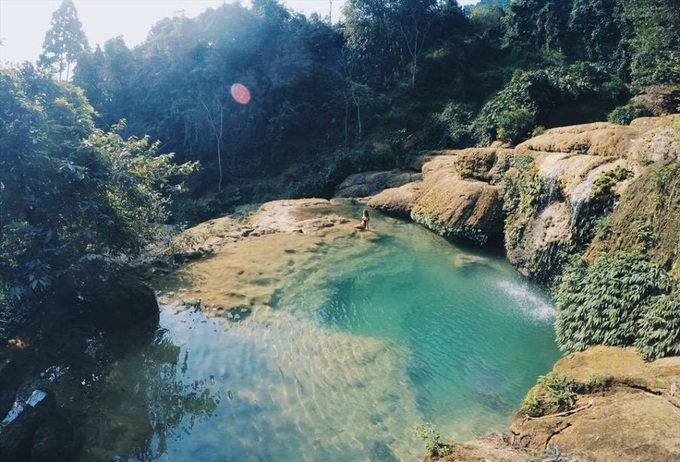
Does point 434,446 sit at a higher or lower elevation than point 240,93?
lower

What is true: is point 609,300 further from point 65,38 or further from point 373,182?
point 65,38

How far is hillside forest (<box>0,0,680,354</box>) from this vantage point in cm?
2923

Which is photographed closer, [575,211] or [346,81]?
[575,211]

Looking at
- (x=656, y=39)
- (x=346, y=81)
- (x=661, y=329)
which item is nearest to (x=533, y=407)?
(x=661, y=329)

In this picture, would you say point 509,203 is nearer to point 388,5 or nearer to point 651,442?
point 651,442

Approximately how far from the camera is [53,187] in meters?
9.74

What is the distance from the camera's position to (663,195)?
34.3ft

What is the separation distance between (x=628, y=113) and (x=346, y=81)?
24.2 m

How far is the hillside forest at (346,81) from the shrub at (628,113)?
0.10m

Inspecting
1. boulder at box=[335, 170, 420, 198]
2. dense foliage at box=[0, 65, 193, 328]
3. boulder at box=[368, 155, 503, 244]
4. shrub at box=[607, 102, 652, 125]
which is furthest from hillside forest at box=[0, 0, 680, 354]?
dense foliage at box=[0, 65, 193, 328]

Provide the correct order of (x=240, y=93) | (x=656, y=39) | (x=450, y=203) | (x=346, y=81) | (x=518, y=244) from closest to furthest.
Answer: (x=518, y=244) → (x=450, y=203) → (x=656, y=39) → (x=240, y=93) → (x=346, y=81)

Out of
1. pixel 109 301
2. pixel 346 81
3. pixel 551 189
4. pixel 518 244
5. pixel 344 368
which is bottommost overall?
pixel 344 368

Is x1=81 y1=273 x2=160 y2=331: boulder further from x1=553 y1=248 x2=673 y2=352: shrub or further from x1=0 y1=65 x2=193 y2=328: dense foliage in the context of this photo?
x1=553 y1=248 x2=673 y2=352: shrub

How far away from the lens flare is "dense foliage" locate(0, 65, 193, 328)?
97.5ft
